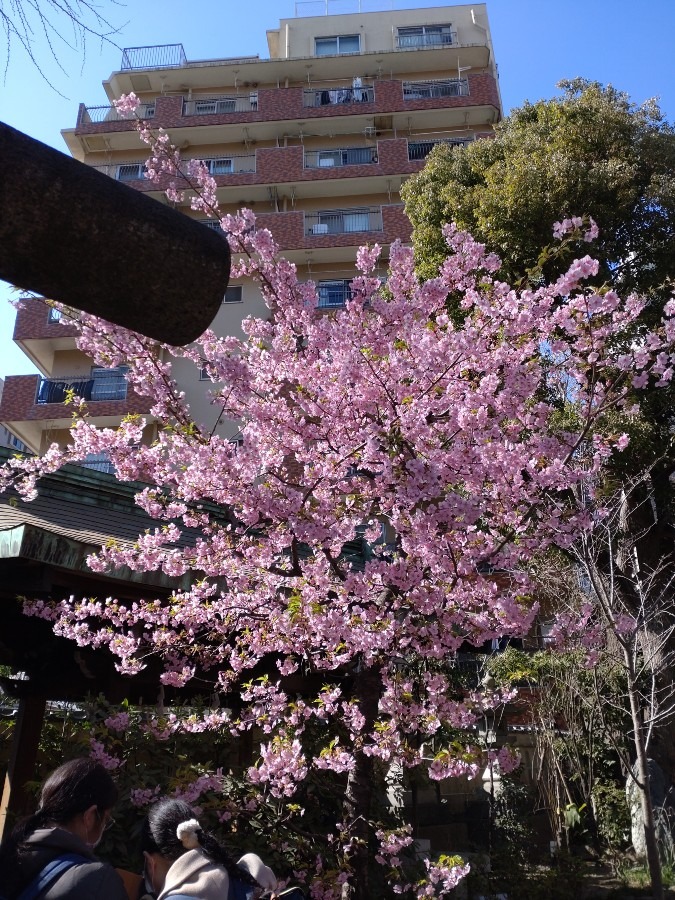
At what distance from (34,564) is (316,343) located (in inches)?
94.7

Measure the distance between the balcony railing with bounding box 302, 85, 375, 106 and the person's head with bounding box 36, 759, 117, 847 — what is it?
97.1 feet

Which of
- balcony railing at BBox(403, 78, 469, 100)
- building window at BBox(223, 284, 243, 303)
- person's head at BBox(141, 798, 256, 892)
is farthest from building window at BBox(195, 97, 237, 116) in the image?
person's head at BBox(141, 798, 256, 892)

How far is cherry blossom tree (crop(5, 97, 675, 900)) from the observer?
4.68m

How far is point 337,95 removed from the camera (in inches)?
1145

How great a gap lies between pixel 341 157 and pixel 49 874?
28.9 metres

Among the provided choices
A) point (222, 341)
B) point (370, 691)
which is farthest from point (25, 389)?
point (370, 691)

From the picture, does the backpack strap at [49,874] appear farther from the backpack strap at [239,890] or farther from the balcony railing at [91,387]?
the balcony railing at [91,387]

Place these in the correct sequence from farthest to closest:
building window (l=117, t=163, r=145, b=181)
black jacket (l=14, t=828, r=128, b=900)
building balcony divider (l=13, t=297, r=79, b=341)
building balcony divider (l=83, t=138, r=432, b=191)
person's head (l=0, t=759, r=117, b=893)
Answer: building window (l=117, t=163, r=145, b=181) < building balcony divider (l=83, t=138, r=432, b=191) < building balcony divider (l=13, t=297, r=79, b=341) < person's head (l=0, t=759, r=117, b=893) < black jacket (l=14, t=828, r=128, b=900)

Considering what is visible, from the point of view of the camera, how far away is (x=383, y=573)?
4.70 m

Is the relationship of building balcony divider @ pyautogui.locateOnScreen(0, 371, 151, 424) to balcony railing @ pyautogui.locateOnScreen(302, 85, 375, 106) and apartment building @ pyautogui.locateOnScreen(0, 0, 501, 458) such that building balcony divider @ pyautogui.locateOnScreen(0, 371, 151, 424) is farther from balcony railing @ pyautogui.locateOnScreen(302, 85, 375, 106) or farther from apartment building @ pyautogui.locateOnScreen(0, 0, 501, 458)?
balcony railing @ pyautogui.locateOnScreen(302, 85, 375, 106)

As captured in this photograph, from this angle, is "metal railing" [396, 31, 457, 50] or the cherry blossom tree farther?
"metal railing" [396, 31, 457, 50]

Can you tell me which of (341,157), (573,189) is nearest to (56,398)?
(341,157)

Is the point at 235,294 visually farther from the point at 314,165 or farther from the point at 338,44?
the point at 338,44

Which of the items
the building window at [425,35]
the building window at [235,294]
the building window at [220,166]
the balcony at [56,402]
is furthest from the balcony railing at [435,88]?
the balcony at [56,402]
